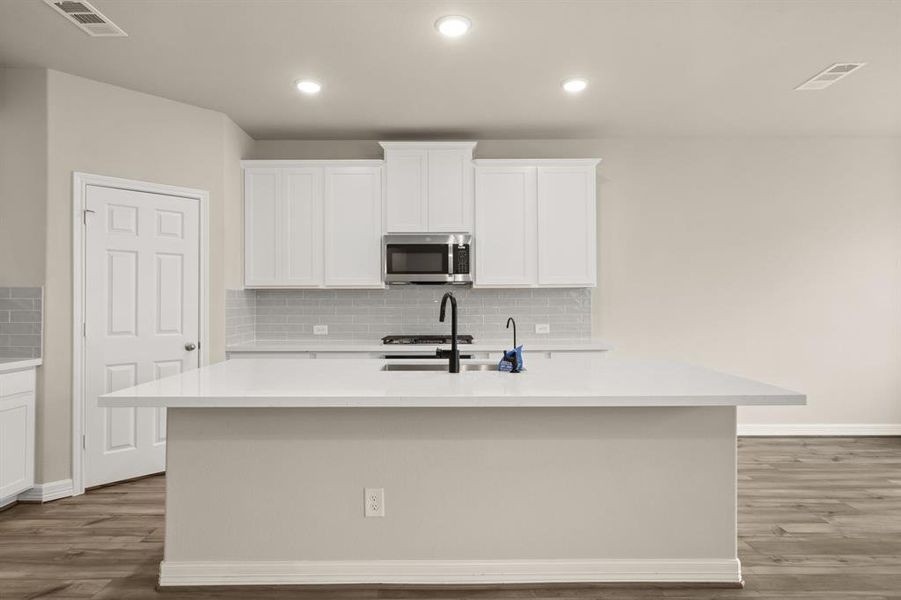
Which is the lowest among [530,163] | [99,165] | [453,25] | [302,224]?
[302,224]

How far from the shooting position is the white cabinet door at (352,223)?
186 inches

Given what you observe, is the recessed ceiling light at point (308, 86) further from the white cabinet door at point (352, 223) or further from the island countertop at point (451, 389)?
the island countertop at point (451, 389)

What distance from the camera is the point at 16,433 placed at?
10.8 ft

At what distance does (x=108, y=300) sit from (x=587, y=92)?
3.59 m

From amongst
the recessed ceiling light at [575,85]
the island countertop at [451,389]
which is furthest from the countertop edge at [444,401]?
the recessed ceiling light at [575,85]

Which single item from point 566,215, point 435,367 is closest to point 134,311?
point 435,367

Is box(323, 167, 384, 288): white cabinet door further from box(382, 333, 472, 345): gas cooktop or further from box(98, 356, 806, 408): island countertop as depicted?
box(98, 356, 806, 408): island countertop

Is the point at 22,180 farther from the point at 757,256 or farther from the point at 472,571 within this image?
the point at 757,256

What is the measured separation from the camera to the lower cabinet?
320cm

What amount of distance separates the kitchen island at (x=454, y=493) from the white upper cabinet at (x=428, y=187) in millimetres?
2540

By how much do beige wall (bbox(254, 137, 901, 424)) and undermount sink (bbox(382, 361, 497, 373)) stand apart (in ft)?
7.89

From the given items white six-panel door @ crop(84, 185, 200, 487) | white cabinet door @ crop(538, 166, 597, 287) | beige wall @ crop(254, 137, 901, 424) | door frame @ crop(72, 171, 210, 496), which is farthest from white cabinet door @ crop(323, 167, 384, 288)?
door frame @ crop(72, 171, 210, 496)

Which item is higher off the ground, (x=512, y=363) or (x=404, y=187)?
(x=404, y=187)

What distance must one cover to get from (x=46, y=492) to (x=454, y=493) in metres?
2.78
